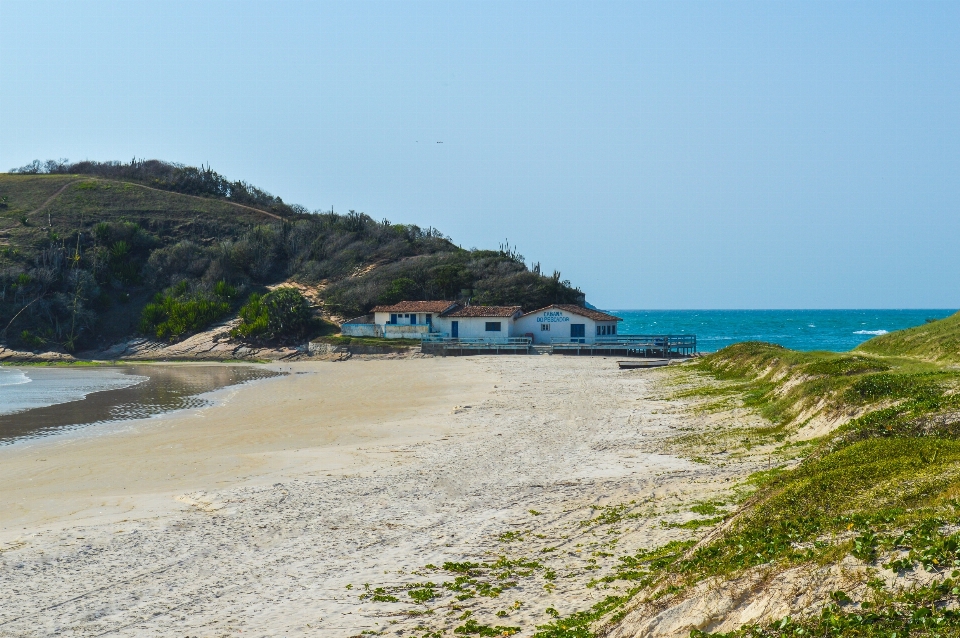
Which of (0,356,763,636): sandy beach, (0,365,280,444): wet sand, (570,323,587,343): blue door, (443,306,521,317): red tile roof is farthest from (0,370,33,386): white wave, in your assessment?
(570,323,587,343): blue door

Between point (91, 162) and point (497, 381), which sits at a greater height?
point (91, 162)

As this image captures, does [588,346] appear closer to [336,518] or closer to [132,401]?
[132,401]

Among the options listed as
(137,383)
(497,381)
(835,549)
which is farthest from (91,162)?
(835,549)

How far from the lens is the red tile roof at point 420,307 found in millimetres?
68062

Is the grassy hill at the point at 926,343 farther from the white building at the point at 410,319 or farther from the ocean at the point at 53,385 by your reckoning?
the white building at the point at 410,319

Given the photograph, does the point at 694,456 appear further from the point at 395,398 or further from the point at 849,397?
the point at 395,398

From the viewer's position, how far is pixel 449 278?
78438mm

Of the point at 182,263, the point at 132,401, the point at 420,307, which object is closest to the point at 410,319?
the point at 420,307

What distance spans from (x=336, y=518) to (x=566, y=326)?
52.6 meters

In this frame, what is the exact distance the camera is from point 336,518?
12.1 meters

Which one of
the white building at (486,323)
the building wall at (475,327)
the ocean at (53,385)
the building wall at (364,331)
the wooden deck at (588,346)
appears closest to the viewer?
the ocean at (53,385)

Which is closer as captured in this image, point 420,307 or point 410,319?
point 410,319

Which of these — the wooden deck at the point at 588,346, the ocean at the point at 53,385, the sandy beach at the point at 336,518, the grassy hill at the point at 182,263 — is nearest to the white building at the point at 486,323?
the wooden deck at the point at 588,346

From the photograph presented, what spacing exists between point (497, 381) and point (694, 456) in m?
23.1
